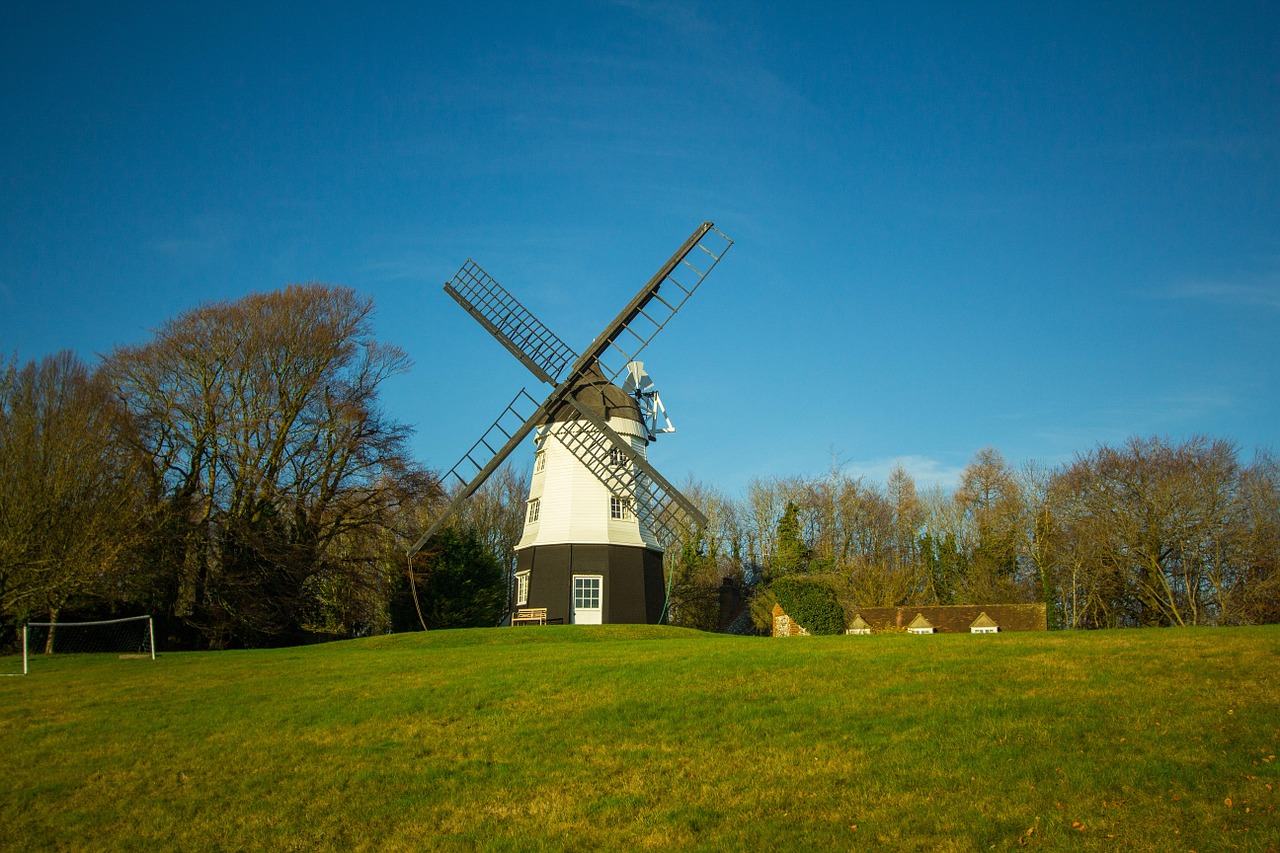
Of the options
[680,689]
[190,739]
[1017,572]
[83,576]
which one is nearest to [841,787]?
[680,689]

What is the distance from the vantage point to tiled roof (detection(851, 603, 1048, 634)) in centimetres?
3672

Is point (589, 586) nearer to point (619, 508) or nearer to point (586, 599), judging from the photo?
point (586, 599)

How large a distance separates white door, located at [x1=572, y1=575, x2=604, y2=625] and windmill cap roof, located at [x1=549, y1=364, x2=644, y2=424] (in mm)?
5492

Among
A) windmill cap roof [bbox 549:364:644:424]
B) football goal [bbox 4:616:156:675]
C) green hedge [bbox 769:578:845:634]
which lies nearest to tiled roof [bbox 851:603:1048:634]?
green hedge [bbox 769:578:845:634]

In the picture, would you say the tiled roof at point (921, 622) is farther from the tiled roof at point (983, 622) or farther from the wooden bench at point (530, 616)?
the wooden bench at point (530, 616)

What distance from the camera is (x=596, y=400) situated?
30688mm

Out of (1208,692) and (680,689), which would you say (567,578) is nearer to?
(680,689)

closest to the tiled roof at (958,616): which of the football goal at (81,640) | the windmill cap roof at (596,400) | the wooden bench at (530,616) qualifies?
the windmill cap roof at (596,400)

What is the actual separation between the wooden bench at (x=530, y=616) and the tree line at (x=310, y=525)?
4.84 meters

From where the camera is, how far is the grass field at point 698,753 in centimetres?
813

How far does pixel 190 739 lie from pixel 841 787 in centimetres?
891

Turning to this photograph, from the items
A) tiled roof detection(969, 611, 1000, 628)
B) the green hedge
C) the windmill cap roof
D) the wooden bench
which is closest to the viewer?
the wooden bench

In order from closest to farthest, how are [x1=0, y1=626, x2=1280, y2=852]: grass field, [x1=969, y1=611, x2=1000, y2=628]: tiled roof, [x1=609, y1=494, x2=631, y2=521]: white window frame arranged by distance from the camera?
[x1=0, y1=626, x2=1280, y2=852]: grass field
[x1=609, y1=494, x2=631, y2=521]: white window frame
[x1=969, y1=611, x2=1000, y2=628]: tiled roof

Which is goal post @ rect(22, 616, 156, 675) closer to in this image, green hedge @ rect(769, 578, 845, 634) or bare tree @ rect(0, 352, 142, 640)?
bare tree @ rect(0, 352, 142, 640)
